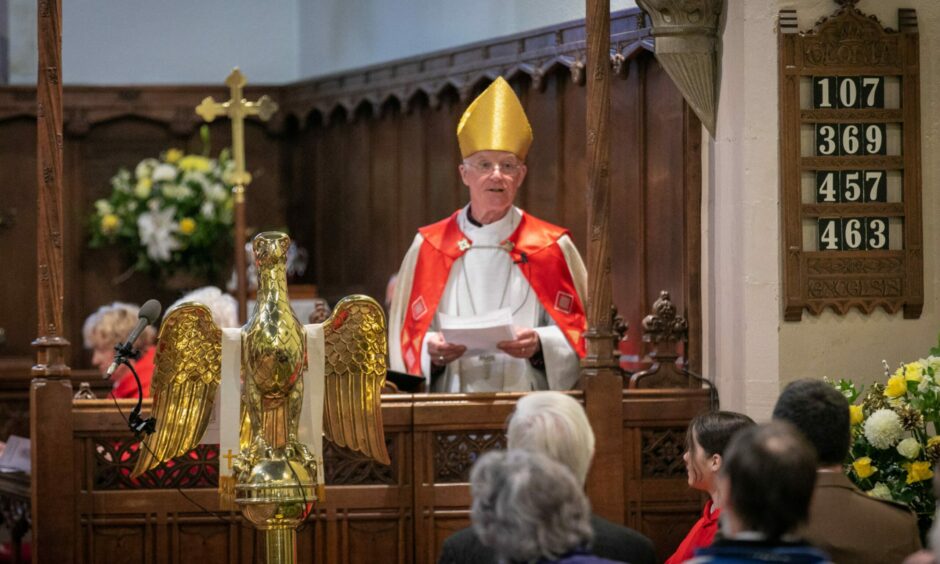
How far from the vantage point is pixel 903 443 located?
5.11m

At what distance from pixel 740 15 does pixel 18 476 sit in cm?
354

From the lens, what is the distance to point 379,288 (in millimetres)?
9148

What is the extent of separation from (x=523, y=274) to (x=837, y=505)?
9.44 feet

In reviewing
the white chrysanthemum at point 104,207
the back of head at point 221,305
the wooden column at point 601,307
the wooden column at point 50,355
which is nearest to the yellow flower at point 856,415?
the wooden column at point 601,307

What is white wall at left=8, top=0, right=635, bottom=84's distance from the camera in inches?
387

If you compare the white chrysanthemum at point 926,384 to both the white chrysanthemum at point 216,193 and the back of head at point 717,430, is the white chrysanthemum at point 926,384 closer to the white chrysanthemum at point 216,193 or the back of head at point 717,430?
the back of head at point 717,430

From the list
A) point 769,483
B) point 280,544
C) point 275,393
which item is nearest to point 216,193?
point 275,393

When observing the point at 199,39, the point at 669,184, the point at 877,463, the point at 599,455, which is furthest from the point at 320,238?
the point at 877,463

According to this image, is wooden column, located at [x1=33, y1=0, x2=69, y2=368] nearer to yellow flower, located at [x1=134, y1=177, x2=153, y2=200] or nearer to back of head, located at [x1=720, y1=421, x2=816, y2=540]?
back of head, located at [x1=720, y1=421, x2=816, y2=540]

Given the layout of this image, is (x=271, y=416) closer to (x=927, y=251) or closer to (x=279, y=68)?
(x=927, y=251)

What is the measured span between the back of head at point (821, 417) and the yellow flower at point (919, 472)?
1426 mm

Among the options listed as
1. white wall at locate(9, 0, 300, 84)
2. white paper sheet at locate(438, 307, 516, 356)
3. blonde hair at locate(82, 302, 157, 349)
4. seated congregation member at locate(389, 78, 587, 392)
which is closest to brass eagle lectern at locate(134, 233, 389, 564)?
white paper sheet at locate(438, 307, 516, 356)

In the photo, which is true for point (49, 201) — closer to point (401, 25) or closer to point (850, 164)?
point (850, 164)

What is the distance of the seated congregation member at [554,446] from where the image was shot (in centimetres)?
337
